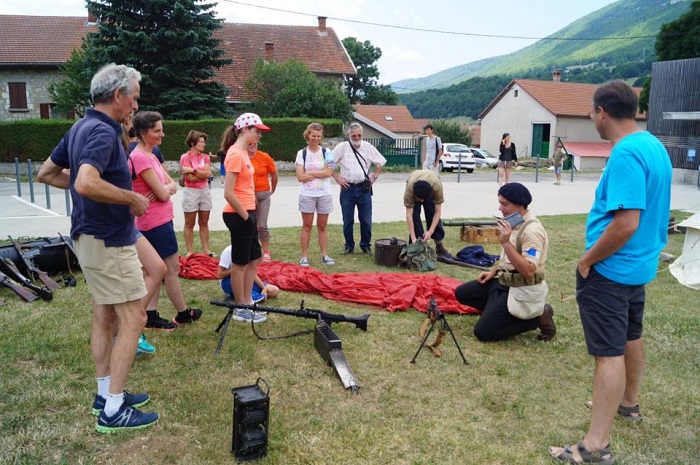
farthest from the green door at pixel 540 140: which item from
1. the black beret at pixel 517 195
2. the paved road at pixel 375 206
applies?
the black beret at pixel 517 195

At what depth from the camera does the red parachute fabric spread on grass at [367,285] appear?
5.66 meters

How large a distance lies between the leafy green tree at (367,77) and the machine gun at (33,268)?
184 ft

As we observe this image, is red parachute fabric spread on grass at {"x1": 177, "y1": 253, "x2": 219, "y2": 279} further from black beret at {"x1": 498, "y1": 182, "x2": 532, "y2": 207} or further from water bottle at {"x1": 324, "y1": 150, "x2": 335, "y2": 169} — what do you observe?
black beret at {"x1": 498, "y1": 182, "x2": 532, "y2": 207}

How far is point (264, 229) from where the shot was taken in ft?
23.6

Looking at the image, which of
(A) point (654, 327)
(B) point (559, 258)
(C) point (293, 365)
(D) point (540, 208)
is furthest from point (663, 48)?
(C) point (293, 365)

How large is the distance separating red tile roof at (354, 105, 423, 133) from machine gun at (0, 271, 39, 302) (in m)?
42.4

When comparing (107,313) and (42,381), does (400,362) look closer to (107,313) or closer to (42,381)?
(107,313)

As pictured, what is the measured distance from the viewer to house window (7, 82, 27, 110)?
32.0 meters

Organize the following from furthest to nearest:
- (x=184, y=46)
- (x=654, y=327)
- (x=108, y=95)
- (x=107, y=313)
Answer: (x=184, y=46) → (x=654, y=327) → (x=107, y=313) → (x=108, y=95)

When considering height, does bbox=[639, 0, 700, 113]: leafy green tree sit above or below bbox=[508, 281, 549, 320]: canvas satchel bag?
above

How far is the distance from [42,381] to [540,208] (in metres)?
11.7

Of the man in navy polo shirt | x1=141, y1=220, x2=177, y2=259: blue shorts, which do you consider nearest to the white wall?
x1=141, y1=220, x2=177, y2=259: blue shorts

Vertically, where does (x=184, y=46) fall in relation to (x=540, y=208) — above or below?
above

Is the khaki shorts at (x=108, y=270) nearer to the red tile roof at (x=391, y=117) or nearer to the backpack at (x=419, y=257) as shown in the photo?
the backpack at (x=419, y=257)
